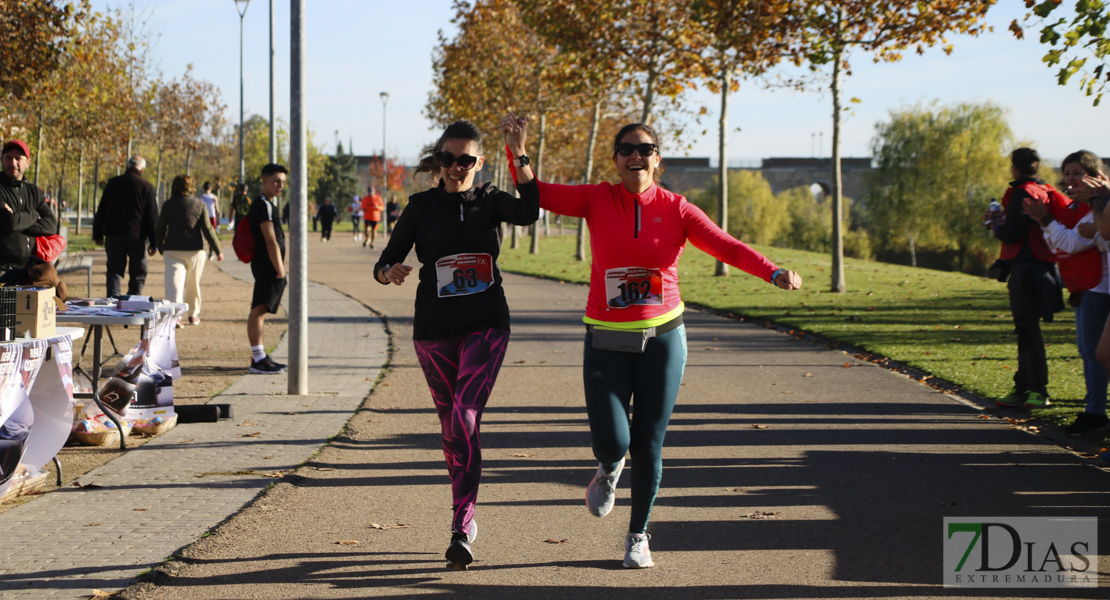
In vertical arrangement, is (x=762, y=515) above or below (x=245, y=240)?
below

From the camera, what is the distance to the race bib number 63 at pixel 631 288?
4.43m

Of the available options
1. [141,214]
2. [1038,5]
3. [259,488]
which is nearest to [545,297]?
[141,214]

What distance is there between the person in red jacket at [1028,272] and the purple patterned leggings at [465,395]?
4.99 meters

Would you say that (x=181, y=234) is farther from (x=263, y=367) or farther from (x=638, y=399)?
(x=638, y=399)

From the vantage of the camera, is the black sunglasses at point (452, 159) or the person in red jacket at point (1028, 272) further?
the person in red jacket at point (1028, 272)

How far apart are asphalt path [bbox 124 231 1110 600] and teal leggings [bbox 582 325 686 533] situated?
0.48 metres

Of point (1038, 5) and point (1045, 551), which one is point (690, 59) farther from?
point (1045, 551)

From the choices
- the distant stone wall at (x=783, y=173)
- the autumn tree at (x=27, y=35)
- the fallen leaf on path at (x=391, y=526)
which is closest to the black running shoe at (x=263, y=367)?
the fallen leaf on path at (x=391, y=526)

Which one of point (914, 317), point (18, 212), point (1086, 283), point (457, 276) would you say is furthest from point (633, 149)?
point (914, 317)

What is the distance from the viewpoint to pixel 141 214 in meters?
12.8

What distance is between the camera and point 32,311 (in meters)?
5.65

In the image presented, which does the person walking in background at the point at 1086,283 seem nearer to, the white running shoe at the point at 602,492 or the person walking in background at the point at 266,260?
the white running shoe at the point at 602,492

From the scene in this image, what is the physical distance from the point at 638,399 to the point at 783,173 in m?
97.9

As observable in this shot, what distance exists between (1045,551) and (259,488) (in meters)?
4.03
